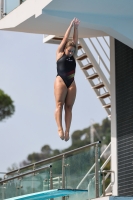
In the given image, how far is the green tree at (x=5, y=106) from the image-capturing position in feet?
162

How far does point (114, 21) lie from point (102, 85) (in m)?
3.89

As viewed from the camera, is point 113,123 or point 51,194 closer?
point 51,194

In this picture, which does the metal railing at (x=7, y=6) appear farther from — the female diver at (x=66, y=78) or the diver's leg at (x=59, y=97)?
the diver's leg at (x=59, y=97)

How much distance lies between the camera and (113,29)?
15.7 metres

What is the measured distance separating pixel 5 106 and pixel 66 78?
3765 centimetres

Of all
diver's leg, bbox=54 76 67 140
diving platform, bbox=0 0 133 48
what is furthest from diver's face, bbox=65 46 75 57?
diving platform, bbox=0 0 133 48

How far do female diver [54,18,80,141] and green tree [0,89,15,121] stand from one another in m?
36.7

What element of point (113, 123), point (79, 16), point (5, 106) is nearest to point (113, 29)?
point (79, 16)

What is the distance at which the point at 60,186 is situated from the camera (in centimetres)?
1532

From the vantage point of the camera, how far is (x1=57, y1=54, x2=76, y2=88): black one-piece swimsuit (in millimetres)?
12281

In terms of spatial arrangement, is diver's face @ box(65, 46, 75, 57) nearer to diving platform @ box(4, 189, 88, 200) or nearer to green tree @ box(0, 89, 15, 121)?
diving platform @ box(4, 189, 88, 200)

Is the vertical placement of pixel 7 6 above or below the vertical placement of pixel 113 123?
above

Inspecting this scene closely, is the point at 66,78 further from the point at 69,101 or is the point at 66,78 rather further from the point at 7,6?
the point at 7,6

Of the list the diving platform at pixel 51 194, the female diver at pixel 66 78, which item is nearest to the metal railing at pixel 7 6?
the diving platform at pixel 51 194
